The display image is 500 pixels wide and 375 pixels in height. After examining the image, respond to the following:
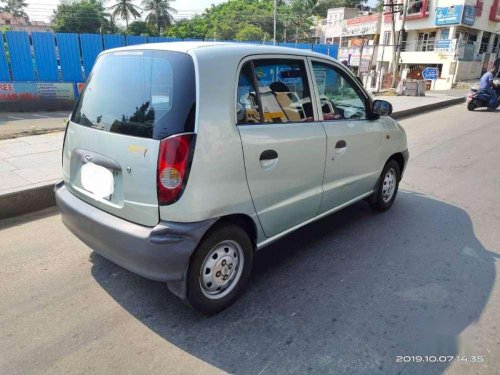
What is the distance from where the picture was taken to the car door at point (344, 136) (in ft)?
11.2

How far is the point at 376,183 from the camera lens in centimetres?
430

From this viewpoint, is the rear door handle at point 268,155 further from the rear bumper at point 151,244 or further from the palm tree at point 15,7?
→ the palm tree at point 15,7

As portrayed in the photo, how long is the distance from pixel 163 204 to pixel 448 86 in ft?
114

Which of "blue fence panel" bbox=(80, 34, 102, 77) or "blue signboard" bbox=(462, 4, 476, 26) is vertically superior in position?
"blue signboard" bbox=(462, 4, 476, 26)

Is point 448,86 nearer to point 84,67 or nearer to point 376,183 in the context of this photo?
point 84,67

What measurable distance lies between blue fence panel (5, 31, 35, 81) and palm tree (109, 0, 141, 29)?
5561cm

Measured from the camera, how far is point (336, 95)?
12.0 ft

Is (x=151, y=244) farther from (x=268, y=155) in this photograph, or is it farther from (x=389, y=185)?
(x=389, y=185)

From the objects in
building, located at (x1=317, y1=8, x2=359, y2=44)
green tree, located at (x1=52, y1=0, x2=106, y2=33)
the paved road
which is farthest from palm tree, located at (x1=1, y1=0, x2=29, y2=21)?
the paved road

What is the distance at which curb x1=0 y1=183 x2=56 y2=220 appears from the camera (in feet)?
14.1

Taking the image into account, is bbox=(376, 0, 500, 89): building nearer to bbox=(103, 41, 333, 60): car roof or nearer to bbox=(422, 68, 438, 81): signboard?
bbox=(422, 68, 438, 81): signboard

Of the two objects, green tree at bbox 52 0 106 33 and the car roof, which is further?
green tree at bbox 52 0 106 33

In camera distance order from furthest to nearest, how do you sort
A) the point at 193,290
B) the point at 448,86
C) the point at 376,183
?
the point at 448,86, the point at 376,183, the point at 193,290

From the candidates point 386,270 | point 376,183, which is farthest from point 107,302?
point 376,183
